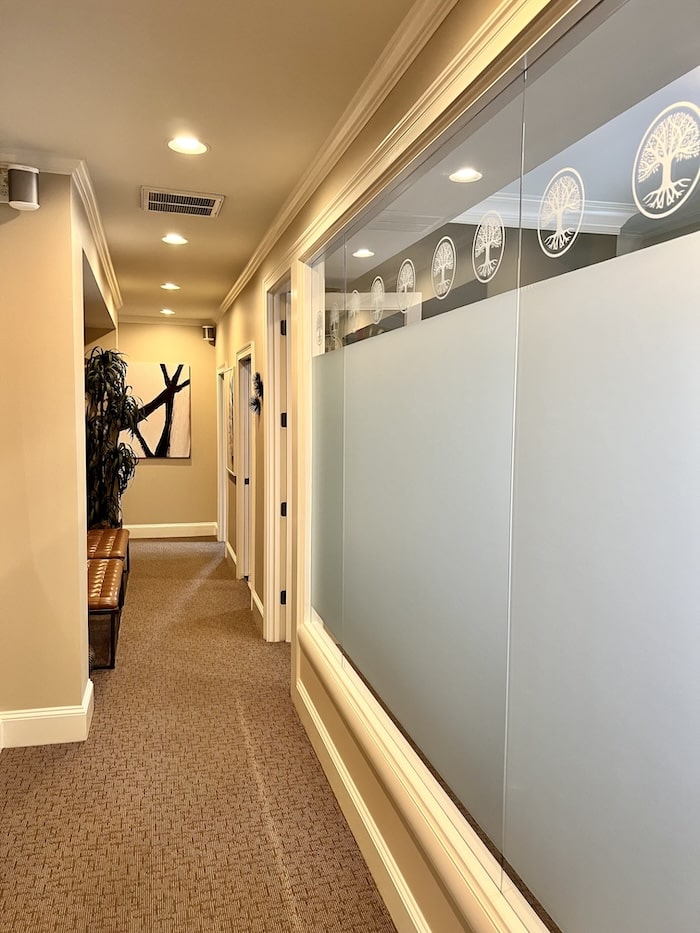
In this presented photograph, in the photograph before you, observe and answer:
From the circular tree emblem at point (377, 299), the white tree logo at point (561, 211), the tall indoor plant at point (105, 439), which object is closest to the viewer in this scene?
the white tree logo at point (561, 211)

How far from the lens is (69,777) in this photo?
117 inches

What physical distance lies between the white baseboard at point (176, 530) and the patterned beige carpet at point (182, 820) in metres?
4.07

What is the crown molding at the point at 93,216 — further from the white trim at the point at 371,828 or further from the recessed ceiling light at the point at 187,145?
the white trim at the point at 371,828

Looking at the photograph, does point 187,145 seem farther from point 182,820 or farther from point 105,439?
point 105,439

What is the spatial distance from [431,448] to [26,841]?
2.06 m

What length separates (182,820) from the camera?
8.76 feet

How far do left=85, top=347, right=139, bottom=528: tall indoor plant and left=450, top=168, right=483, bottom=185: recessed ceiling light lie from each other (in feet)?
16.2

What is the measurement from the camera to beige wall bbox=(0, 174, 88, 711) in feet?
10.1

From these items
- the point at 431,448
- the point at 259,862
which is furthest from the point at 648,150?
the point at 259,862

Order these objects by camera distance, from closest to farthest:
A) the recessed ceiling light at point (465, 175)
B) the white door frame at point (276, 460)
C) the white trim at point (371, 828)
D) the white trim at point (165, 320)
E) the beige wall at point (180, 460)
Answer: the recessed ceiling light at point (465, 175) < the white trim at point (371, 828) < the white door frame at point (276, 460) < the white trim at point (165, 320) < the beige wall at point (180, 460)

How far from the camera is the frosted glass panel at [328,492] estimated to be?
2.96 meters

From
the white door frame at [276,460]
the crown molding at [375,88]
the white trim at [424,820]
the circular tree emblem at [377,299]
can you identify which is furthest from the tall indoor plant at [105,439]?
the circular tree emblem at [377,299]

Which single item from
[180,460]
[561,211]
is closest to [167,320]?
[180,460]

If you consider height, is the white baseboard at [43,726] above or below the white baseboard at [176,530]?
below
